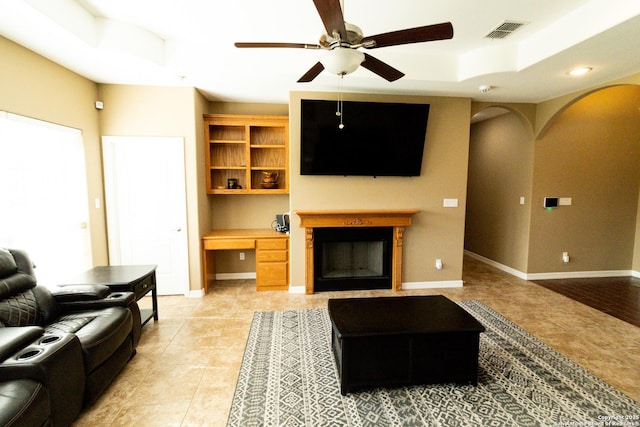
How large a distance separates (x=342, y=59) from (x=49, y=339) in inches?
95.1

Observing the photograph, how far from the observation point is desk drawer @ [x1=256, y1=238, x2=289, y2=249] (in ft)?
13.7

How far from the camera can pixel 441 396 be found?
2080 millimetres

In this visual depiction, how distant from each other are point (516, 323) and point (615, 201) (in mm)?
3345

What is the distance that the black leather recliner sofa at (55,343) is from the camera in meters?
1.48

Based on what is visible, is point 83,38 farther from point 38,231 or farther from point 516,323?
point 516,323

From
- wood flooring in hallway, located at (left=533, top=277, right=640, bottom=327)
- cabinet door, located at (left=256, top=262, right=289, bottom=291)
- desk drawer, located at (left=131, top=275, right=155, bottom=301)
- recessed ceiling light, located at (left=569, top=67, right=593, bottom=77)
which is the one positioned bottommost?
wood flooring in hallway, located at (left=533, top=277, right=640, bottom=327)

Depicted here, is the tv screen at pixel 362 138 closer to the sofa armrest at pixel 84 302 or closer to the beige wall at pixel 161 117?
the beige wall at pixel 161 117

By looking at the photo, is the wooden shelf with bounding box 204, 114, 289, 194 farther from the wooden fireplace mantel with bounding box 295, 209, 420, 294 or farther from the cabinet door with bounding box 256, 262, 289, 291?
the cabinet door with bounding box 256, 262, 289, 291

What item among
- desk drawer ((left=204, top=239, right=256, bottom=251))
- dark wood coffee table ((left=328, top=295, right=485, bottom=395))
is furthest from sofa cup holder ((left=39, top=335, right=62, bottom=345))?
desk drawer ((left=204, top=239, right=256, bottom=251))

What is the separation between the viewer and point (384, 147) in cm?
395

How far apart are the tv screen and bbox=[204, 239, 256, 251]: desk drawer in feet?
4.10

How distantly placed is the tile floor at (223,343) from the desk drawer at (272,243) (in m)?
0.65

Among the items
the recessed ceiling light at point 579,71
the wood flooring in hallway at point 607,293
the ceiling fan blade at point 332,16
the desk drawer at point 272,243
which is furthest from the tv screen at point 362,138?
the wood flooring in hallway at point 607,293

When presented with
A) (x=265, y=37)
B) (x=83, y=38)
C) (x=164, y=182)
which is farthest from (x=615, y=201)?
(x=83, y=38)
